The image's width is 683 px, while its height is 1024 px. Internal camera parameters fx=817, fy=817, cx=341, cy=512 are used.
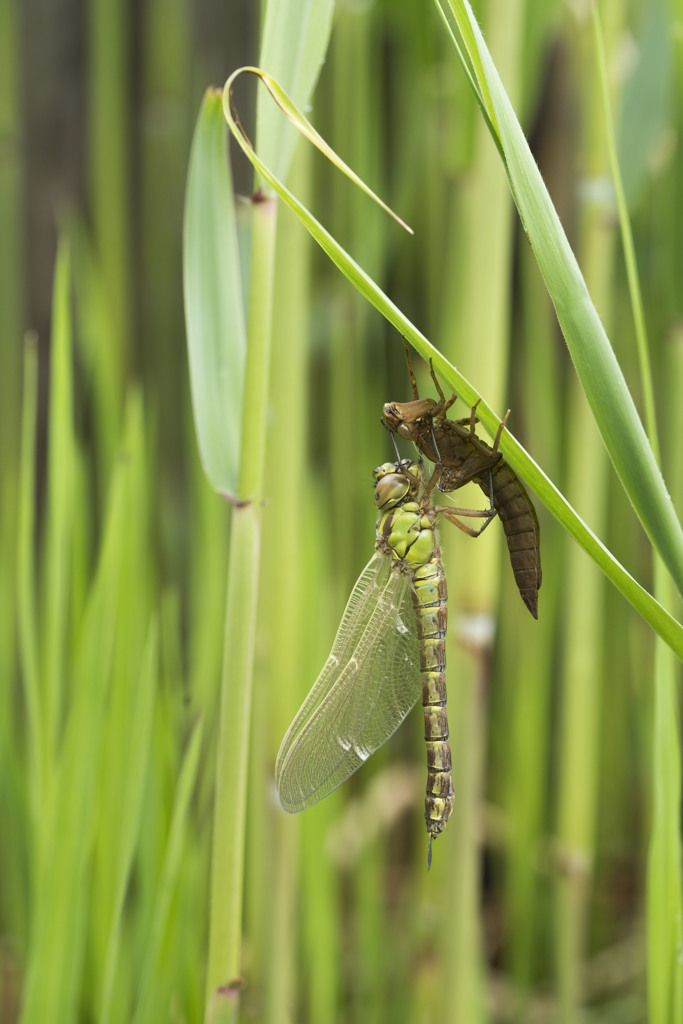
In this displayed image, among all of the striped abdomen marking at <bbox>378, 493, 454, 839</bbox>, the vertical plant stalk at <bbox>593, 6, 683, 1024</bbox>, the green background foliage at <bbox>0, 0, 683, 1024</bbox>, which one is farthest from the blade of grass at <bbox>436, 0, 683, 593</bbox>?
the striped abdomen marking at <bbox>378, 493, 454, 839</bbox>

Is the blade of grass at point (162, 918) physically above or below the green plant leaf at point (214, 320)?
below

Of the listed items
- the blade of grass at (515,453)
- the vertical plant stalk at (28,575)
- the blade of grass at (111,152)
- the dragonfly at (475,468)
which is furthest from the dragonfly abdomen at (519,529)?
the blade of grass at (111,152)

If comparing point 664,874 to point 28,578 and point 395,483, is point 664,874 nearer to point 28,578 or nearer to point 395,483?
point 395,483

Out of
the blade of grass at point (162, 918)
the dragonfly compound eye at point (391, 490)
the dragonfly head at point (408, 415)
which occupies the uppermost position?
the dragonfly head at point (408, 415)

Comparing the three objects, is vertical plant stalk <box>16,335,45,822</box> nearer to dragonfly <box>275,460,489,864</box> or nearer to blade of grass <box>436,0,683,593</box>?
dragonfly <box>275,460,489,864</box>

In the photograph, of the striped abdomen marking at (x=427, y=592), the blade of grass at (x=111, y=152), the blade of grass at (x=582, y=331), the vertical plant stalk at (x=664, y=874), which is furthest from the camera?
the blade of grass at (x=111, y=152)

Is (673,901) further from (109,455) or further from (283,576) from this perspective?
(109,455)

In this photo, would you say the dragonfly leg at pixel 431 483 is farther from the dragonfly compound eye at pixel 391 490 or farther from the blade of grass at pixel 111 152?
the blade of grass at pixel 111 152
